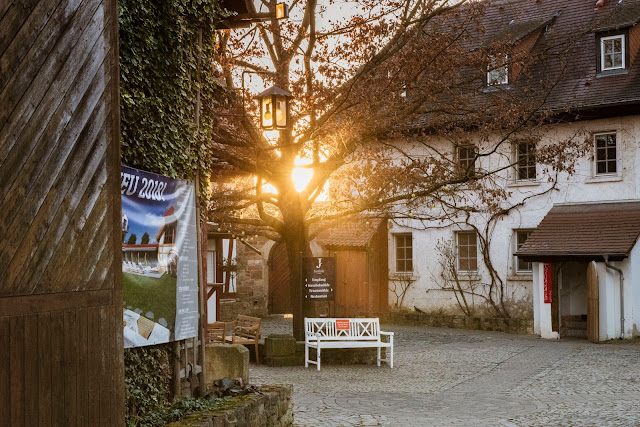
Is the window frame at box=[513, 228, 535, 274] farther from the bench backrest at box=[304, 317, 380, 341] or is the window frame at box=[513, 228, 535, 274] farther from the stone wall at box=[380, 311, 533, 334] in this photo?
the bench backrest at box=[304, 317, 380, 341]

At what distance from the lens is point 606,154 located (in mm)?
24469

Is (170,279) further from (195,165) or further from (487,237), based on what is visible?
(487,237)

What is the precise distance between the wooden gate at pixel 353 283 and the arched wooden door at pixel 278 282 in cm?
243

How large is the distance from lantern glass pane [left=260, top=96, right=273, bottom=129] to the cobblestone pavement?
→ 4105 mm

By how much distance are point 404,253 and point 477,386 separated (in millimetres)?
14406

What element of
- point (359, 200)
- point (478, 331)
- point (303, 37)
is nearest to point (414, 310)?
point (478, 331)

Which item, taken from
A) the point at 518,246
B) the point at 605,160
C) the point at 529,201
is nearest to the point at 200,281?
the point at 605,160

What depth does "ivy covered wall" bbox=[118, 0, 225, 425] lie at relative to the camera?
820 centimetres

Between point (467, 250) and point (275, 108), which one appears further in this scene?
point (467, 250)

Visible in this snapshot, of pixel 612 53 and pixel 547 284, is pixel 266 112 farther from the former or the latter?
pixel 612 53

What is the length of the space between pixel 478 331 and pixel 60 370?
817 inches

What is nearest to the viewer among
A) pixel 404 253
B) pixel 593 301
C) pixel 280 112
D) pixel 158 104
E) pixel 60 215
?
pixel 60 215

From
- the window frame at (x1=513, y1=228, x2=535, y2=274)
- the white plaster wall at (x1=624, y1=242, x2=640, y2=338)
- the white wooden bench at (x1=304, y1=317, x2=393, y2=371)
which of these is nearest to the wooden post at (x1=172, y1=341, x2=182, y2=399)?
the white wooden bench at (x1=304, y1=317, x2=393, y2=371)

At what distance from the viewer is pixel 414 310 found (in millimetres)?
28141
